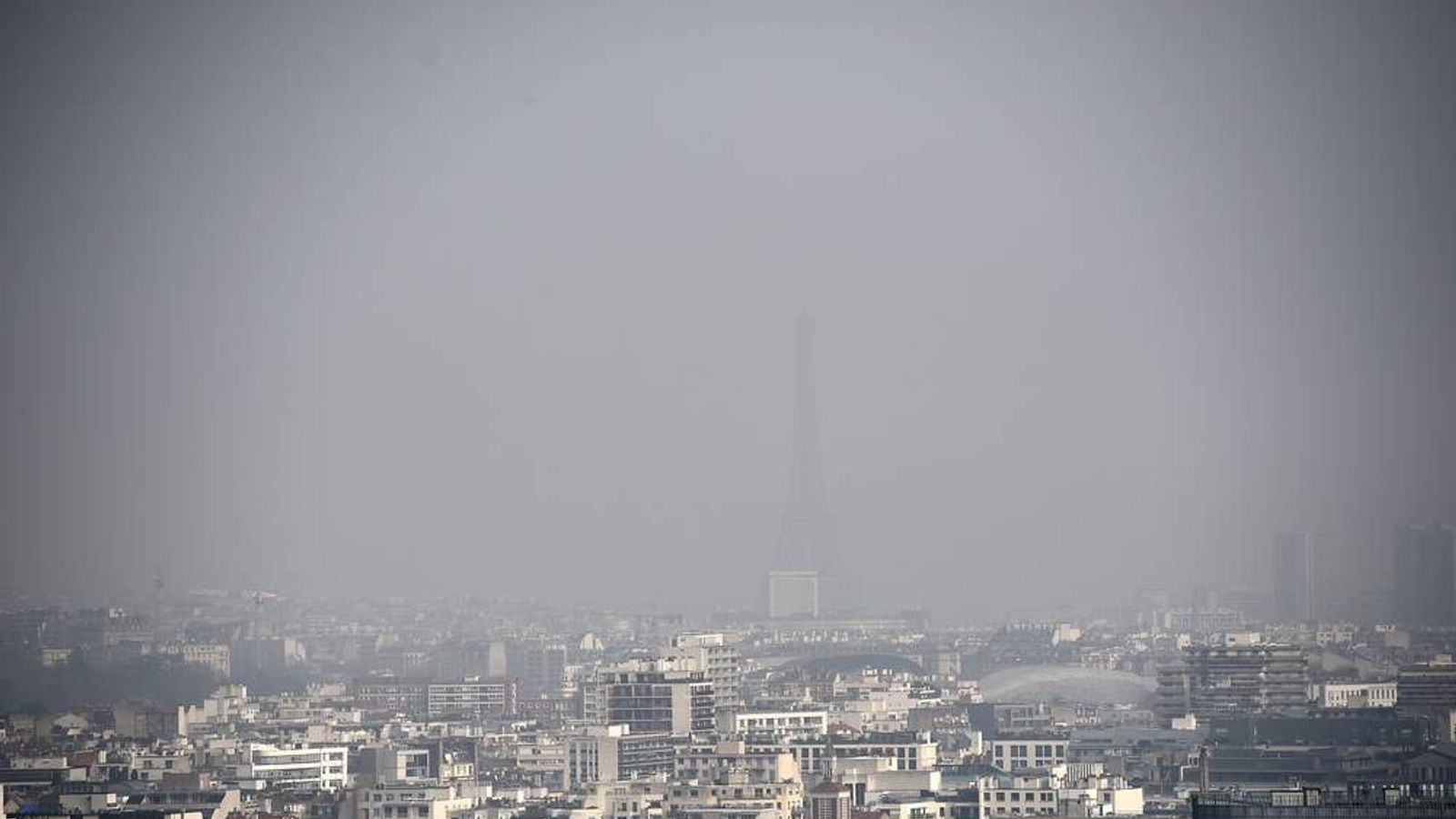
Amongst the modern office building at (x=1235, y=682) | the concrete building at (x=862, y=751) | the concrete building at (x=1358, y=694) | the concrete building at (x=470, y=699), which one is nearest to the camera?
the concrete building at (x=862, y=751)

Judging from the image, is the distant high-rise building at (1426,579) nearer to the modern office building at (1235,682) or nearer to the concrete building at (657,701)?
the modern office building at (1235,682)

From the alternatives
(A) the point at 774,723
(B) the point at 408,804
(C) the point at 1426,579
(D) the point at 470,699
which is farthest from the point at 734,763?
(C) the point at 1426,579

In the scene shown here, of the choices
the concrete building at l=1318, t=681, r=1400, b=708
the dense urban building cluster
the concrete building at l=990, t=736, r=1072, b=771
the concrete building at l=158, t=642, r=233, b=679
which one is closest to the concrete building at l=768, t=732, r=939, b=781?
the dense urban building cluster

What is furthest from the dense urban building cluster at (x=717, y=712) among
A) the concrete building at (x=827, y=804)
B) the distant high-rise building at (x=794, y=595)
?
the distant high-rise building at (x=794, y=595)

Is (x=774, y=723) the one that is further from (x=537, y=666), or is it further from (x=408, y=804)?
(x=537, y=666)

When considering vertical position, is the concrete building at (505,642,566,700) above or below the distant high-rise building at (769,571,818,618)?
below

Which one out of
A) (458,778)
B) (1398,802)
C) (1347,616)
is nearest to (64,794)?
(458,778)

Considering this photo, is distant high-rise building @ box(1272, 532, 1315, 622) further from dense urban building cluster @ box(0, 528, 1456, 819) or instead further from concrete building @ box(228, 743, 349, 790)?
concrete building @ box(228, 743, 349, 790)
